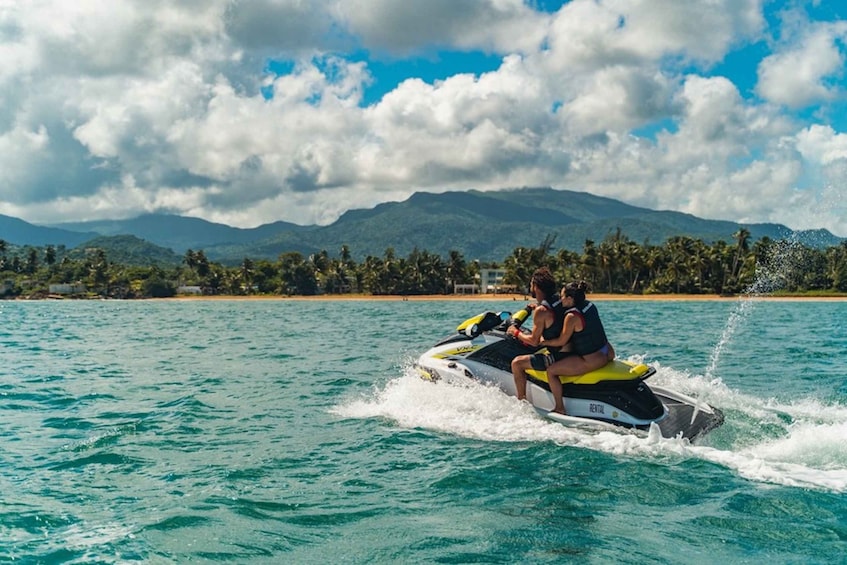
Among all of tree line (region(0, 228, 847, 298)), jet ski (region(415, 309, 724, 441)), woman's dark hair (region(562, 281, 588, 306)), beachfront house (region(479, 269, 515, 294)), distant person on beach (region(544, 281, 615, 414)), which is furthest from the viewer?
beachfront house (region(479, 269, 515, 294))

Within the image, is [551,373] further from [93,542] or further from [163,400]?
[163,400]

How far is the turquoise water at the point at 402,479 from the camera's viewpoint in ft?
19.8

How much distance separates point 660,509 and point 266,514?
12.5ft

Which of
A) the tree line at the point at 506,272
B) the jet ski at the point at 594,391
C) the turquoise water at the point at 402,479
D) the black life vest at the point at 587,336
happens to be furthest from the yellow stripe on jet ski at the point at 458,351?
the tree line at the point at 506,272

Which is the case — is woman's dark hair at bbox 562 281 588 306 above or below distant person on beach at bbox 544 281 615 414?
above

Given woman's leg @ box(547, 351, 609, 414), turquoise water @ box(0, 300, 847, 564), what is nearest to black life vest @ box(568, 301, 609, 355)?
woman's leg @ box(547, 351, 609, 414)

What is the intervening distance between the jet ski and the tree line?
68991 mm

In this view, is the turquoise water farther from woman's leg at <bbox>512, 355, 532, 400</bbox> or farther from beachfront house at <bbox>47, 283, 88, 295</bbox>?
beachfront house at <bbox>47, 283, 88, 295</bbox>

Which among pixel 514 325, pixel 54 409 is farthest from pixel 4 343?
pixel 514 325

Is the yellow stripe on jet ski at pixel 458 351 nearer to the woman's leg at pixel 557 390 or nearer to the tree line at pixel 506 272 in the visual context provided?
the woman's leg at pixel 557 390

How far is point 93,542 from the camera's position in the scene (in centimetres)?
613

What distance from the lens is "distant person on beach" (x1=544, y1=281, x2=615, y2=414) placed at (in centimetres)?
972

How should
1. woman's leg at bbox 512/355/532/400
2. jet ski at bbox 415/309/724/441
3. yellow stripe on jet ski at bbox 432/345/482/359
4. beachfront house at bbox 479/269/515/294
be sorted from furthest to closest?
beachfront house at bbox 479/269/515/294 → yellow stripe on jet ski at bbox 432/345/482/359 → woman's leg at bbox 512/355/532/400 → jet ski at bbox 415/309/724/441

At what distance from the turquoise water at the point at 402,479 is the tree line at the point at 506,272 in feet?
228
